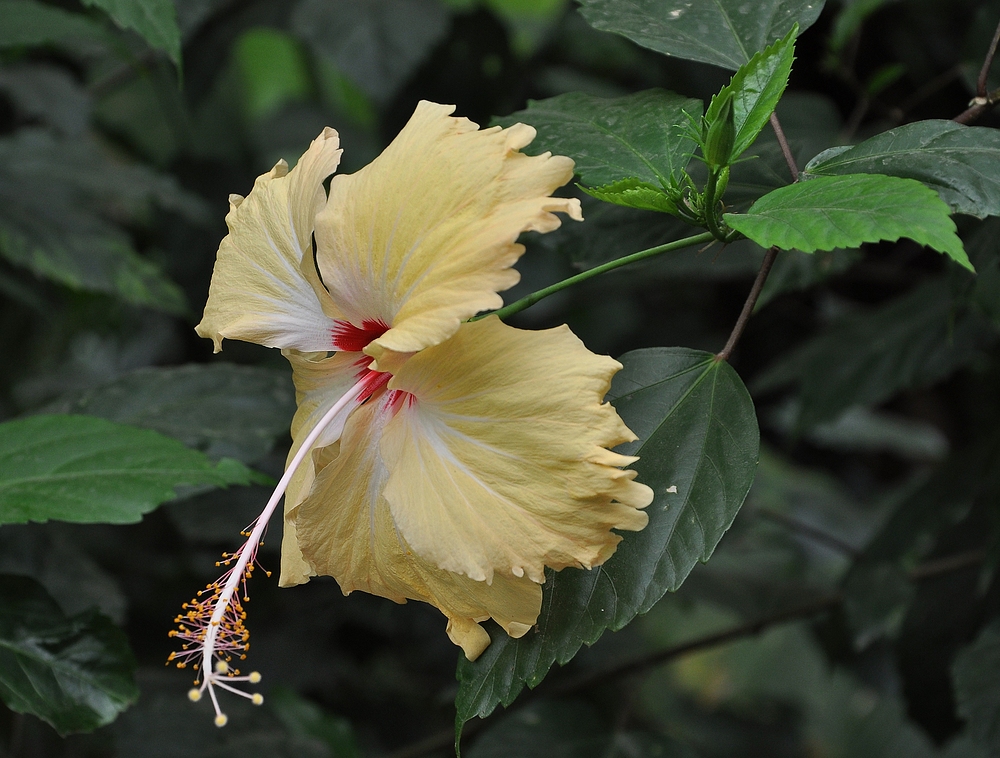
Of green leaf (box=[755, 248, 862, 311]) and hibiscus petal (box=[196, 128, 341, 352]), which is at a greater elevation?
hibiscus petal (box=[196, 128, 341, 352])

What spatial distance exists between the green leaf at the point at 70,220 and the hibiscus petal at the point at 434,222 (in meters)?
1.02

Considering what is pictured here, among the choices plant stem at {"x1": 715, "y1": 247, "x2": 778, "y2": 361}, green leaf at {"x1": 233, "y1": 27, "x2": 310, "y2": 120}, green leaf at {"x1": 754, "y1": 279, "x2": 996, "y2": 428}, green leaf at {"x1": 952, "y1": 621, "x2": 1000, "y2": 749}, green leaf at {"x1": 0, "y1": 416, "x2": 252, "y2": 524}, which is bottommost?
green leaf at {"x1": 233, "y1": 27, "x2": 310, "y2": 120}

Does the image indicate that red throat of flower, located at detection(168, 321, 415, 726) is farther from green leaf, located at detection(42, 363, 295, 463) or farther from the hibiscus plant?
green leaf, located at detection(42, 363, 295, 463)

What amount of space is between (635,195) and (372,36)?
→ 1295mm

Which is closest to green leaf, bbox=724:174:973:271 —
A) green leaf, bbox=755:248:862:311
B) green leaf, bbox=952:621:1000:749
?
green leaf, bbox=755:248:862:311

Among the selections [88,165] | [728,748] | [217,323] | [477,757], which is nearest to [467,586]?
[217,323]

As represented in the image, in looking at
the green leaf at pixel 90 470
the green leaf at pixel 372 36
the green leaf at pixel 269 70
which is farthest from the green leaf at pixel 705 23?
the green leaf at pixel 269 70

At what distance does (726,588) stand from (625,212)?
140 cm

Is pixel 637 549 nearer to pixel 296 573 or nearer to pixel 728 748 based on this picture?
pixel 296 573

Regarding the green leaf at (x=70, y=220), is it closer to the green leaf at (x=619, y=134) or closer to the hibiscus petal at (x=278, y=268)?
the hibiscus petal at (x=278, y=268)

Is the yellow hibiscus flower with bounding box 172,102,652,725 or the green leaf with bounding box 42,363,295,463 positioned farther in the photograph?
the green leaf with bounding box 42,363,295,463

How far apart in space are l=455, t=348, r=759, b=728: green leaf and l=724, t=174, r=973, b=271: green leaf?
0.51ft

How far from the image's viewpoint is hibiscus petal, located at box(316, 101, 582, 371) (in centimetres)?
65

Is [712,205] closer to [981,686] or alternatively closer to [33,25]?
[981,686]
